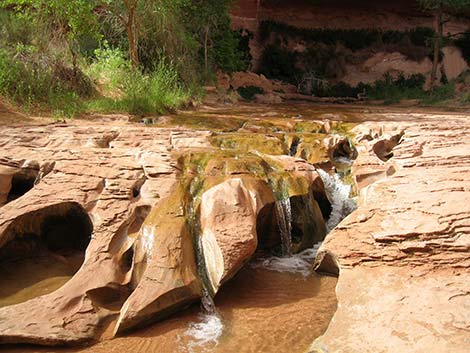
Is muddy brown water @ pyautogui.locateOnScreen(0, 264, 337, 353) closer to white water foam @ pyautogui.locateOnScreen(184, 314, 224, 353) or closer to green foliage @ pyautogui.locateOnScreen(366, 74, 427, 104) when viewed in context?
white water foam @ pyautogui.locateOnScreen(184, 314, 224, 353)

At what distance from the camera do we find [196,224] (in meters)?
4.61

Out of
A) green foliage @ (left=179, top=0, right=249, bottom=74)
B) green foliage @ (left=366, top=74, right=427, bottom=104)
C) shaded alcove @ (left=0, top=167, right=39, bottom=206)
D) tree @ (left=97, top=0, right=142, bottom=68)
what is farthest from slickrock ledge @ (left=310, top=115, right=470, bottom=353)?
green foliage @ (left=366, top=74, right=427, bottom=104)

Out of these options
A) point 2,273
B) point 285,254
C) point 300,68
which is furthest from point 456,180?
point 300,68

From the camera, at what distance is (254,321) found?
3848 millimetres

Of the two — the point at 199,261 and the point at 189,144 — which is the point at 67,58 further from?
the point at 199,261

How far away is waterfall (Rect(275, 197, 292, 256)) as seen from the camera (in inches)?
209

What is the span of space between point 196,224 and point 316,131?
4.81 metres

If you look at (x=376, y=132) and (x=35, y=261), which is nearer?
(x=35, y=261)

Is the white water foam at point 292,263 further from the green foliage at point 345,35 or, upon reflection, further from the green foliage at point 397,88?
the green foliage at point 345,35

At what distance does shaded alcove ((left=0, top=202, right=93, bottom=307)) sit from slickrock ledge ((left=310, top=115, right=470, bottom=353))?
282 centimetres

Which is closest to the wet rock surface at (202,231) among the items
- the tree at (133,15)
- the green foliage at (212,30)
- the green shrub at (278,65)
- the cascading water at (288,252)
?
the cascading water at (288,252)

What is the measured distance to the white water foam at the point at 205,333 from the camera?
348 centimetres

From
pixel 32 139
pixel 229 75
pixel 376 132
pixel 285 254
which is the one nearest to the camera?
pixel 285 254

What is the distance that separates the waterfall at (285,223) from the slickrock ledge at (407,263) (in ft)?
2.24
